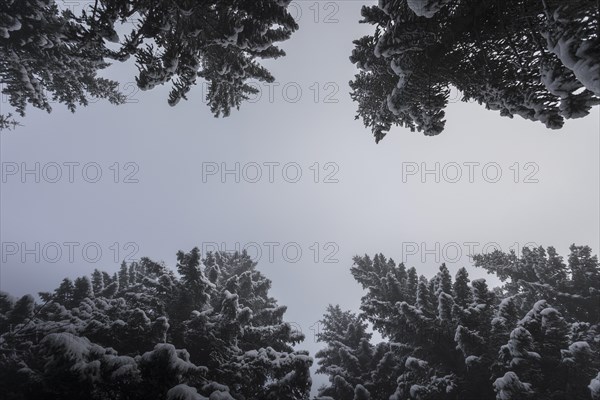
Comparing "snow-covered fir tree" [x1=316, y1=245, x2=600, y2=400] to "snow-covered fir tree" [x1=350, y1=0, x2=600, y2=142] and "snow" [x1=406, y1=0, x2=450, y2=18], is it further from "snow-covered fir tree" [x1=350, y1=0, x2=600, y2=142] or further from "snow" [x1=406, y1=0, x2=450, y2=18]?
"snow" [x1=406, y1=0, x2=450, y2=18]

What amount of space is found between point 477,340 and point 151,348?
756 centimetres

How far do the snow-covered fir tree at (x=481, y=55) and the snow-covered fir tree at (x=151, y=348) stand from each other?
18.7 feet

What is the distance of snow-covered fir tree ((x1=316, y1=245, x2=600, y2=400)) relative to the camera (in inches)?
275

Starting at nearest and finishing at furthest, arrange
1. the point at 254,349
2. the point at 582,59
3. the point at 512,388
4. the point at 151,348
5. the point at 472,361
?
the point at 582,59 → the point at 512,388 → the point at 151,348 → the point at 472,361 → the point at 254,349

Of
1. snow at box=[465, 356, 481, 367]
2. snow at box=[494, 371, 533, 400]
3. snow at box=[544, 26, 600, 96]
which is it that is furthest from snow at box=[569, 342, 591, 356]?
snow at box=[544, 26, 600, 96]

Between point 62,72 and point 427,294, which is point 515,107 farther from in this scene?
point 62,72

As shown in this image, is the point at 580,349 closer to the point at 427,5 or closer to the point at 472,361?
the point at 472,361

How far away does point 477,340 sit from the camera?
25.3 ft

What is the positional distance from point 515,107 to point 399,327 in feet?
23.6

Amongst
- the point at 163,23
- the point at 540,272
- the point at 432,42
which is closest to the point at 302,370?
the point at 432,42

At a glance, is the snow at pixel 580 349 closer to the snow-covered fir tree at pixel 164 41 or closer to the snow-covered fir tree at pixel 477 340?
the snow-covered fir tree at pixel 477 340

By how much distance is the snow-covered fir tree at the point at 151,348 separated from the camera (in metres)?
Result: 5.07

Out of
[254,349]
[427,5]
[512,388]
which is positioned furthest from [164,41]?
[512,388]

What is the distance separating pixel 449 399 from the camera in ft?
24.5
